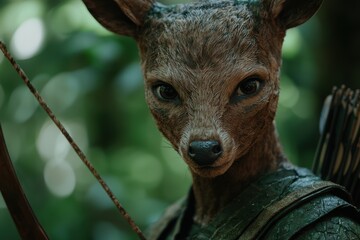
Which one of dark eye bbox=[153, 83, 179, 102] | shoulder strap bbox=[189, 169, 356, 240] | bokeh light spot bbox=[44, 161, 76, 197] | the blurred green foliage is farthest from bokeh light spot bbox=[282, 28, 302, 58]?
bokeh light spot bbox=[44, 161, 76, 197]

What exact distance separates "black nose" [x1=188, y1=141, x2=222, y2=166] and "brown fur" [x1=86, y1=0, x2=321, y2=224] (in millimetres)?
11

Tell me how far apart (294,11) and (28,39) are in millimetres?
1180

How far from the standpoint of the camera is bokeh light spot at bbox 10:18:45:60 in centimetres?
218

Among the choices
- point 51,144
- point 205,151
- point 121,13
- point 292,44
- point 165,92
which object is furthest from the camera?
point 51,144

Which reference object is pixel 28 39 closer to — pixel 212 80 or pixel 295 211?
pixel 212 80

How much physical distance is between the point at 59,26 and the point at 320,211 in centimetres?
134

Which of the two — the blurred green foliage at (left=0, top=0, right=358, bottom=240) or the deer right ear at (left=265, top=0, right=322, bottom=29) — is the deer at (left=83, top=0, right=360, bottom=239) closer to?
the deer right ear at (left=265, top=0, right=322, bottom=29)

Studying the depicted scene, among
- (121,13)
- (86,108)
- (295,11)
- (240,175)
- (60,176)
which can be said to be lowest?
(60,176)

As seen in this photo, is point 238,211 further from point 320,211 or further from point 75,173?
point 75,173

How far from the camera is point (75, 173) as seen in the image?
9.21 ft

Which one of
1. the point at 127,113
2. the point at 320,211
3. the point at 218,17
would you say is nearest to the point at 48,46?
the point at 127,113

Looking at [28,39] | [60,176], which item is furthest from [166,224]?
[60,176]

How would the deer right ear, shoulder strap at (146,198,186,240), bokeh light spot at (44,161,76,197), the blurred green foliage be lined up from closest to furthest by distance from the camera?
1. the deer right ear
2. shoulder strap at (146,198,186,240)
3. the blurred green foliage
4. bokeh light spot at (44,161,76,197)

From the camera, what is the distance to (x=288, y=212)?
1196mm
